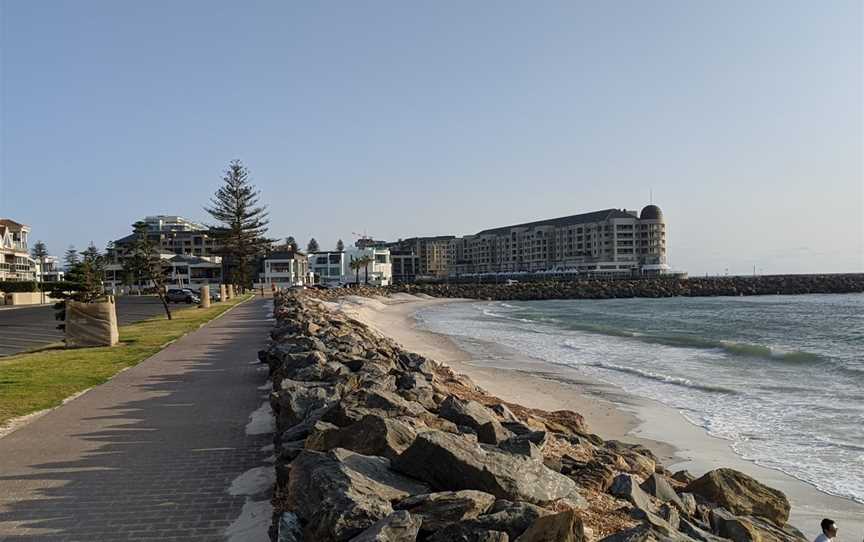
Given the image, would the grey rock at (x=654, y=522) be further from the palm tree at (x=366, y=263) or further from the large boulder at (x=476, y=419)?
the palm tree at (x=366, y=263)

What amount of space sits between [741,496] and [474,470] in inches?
131

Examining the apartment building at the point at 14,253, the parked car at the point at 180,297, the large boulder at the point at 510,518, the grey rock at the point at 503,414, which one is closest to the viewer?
the large boulder at the point at 510,518

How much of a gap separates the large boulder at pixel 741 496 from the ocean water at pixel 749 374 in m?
2.25

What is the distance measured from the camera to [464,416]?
736cm

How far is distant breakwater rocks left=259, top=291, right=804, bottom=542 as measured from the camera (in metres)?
4.06

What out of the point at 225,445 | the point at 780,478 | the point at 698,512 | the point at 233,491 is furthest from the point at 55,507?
the point at 780,478

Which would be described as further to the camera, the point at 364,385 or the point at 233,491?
the point at 364,385

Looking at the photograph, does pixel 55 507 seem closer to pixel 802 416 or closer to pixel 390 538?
pixel 390 538

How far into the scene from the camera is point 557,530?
374 cm

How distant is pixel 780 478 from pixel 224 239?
66427mm

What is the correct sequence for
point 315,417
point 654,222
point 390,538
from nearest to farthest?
1. point 390,538
2. point 315,417
3. point 654,222

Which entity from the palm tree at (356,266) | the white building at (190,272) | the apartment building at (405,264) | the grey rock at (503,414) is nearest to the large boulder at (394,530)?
the grey rock at (503,414)

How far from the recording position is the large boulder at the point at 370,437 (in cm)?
552

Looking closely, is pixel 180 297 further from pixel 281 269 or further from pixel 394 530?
pixel 394 530
